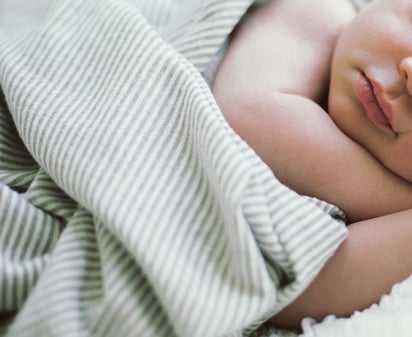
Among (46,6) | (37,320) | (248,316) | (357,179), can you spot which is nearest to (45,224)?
(37,320)

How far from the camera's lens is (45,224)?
0.58 metres

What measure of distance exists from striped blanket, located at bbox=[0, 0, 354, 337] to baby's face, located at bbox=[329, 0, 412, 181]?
11 centimetres

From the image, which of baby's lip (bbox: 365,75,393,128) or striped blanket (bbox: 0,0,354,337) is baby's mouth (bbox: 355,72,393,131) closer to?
baby's lip (bbox: 365,75,393,128)

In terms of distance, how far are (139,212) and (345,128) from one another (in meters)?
0.32

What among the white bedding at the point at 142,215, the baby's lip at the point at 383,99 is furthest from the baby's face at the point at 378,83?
the white bedding at the point at 142,215

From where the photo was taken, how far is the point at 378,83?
65 centimetres

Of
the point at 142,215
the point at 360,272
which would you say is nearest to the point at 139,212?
the point at 142,215

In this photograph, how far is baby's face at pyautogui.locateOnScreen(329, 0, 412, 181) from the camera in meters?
0.63

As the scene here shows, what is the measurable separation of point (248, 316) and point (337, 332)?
12 centimetres

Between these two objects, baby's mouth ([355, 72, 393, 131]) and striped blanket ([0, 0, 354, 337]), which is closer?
striped blanket ([0, 0, 354, 337])

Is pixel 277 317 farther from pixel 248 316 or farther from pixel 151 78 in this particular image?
pixel 151 78

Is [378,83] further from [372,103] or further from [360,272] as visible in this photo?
[360,272]

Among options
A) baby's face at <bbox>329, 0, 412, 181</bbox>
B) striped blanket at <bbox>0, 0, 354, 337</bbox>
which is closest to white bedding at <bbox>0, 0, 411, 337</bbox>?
striped blanket at <bbox>0, 0, 354, 337</bbox>

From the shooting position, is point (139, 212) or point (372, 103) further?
point (372, 103)
